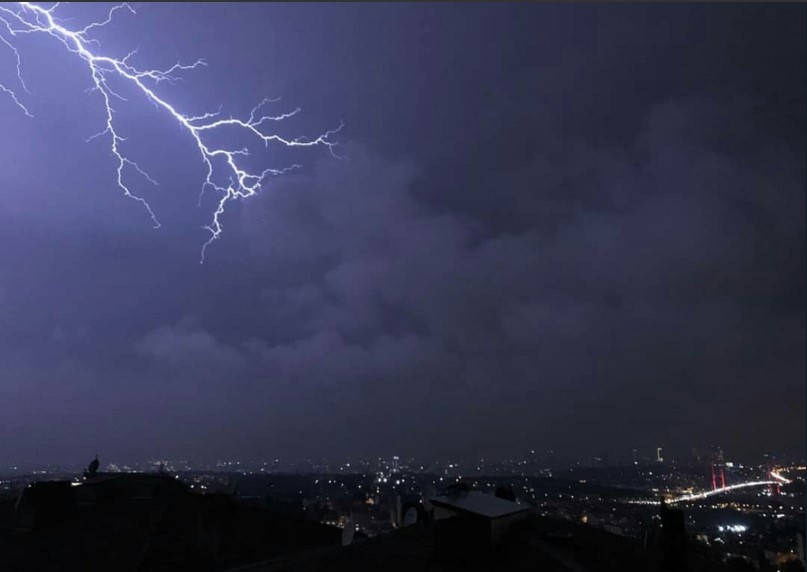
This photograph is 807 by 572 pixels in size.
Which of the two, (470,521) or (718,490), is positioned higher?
(470,521)

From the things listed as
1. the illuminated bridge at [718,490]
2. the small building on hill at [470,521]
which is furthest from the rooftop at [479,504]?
the illuminated bridge at [718,490]

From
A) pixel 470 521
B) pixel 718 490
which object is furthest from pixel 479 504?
pixel 718 490

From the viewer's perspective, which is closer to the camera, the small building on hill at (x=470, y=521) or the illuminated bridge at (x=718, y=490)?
the small building on hill at (x=470, y=521)

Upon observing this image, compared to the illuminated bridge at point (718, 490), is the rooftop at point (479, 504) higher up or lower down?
higher up

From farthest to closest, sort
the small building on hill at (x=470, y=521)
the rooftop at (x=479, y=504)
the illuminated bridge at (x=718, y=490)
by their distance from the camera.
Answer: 1. the illuminated bridge at (x=718, y=490)
2. the rooftop at (x=479, y=504)
3. the small building on hill at (x=470, y=521)

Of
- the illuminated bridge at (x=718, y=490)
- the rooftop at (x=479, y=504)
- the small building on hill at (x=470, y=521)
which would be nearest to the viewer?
the small building on hill at (x=470, y=521)

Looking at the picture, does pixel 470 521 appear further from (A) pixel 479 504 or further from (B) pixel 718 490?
(B) pixel 718 490

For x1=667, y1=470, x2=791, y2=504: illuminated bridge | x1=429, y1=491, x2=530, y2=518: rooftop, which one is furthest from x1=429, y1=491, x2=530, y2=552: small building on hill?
x1=667, y1=470, x2=791, y2=504: illuminated bridge

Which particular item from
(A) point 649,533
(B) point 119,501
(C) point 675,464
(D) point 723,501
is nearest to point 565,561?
(A) point 649,533

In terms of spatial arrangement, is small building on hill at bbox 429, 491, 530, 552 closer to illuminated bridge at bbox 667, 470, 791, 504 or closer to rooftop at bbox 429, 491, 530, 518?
rooftop at bbox 429, 491, 530, 518

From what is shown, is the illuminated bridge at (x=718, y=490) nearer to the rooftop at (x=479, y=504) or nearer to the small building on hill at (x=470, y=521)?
the rooftop at (x=479, y=504)

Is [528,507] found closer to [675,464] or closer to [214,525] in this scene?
[214,525]

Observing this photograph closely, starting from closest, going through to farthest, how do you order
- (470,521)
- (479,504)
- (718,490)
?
(470,521) → (479,504) → (718,490)
